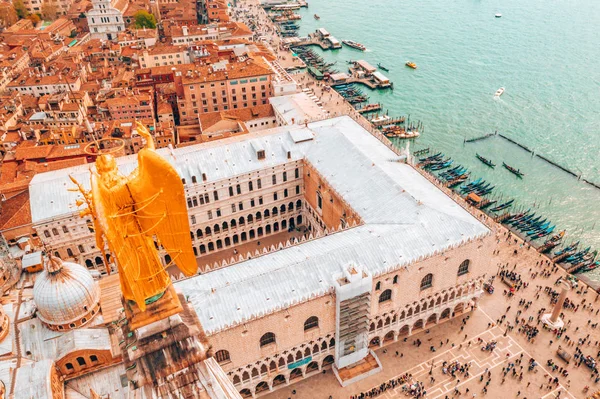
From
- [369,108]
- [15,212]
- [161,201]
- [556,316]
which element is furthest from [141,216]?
[369,108]

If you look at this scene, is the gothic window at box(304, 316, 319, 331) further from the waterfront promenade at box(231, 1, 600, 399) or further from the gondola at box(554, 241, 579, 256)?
the gondola at box(554, 241, 579, 256)

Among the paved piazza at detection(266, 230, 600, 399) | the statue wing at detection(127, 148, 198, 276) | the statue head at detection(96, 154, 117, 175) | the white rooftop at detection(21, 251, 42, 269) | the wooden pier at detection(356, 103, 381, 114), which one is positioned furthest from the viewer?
the wooden pier at detection(356, 103, 381, 114)

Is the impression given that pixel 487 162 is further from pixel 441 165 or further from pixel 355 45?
→ pixel 355 45

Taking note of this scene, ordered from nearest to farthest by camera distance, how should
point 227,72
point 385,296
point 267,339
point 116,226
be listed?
point 116,226 → point 267,339 → point 385,296 → point 227,72

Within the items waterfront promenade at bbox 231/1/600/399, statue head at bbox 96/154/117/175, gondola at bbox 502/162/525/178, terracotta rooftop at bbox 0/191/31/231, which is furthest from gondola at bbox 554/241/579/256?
terracotta rooftop at bbox 0/191/31/231

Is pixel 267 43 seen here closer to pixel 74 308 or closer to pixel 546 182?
pixel 546 182

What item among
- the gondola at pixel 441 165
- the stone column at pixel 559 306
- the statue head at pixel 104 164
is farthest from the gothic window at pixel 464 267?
the statue head at pixel 104 164

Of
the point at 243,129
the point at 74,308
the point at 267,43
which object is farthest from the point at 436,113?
the point at 74,308
